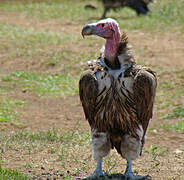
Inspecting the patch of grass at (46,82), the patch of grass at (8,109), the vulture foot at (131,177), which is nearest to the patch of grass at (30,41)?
the patch of grass at (46,82)

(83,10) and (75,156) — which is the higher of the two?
(75,156)

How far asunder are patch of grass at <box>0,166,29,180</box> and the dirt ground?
0.27m

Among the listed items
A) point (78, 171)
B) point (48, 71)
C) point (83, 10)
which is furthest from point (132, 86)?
point (83, 10)

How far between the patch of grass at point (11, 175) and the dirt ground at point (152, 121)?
0.88 feet

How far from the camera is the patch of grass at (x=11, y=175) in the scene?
4637 mm

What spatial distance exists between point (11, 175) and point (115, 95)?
4.18 ft

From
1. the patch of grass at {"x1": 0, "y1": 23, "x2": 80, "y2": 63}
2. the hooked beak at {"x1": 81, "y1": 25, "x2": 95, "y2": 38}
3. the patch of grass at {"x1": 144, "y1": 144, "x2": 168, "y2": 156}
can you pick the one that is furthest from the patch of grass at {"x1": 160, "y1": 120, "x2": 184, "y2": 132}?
the patch of grass at {"x1": 0, "y1": 23, "x2": 80, "y2": 63}

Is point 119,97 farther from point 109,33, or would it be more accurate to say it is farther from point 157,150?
point 157,150

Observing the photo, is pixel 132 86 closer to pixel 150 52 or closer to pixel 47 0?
pixel 150 52

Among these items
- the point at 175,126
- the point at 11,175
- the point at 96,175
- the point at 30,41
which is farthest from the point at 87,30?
the point at 30,41

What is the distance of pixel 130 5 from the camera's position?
20.3 meters

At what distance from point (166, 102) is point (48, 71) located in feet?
10.8

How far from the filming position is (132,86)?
471 cm

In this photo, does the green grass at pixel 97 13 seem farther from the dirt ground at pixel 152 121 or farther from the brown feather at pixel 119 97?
the brown feather at pixel 119 97
